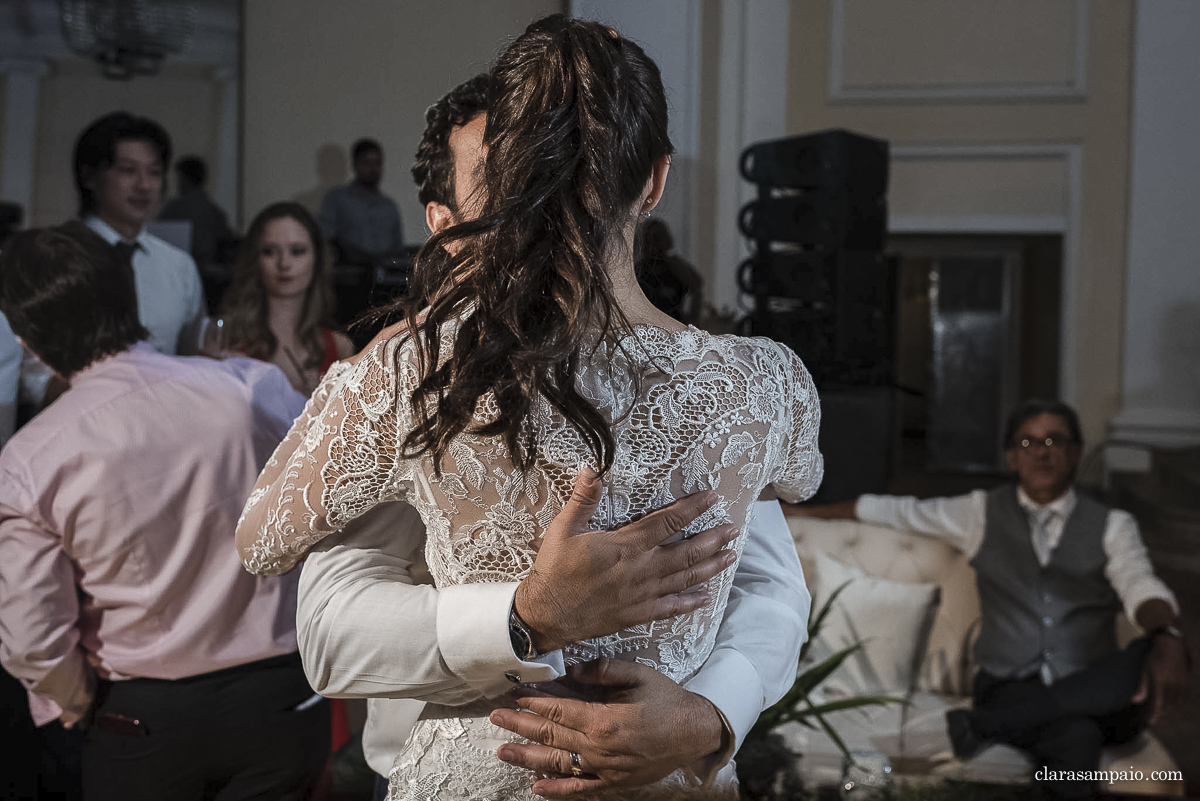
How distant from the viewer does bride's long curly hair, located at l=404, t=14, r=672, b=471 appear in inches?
28.7

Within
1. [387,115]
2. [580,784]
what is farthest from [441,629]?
[387,115]

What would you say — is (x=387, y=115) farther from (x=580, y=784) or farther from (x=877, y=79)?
(x=877, y=79)

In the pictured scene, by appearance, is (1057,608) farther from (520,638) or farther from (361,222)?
(520,638)

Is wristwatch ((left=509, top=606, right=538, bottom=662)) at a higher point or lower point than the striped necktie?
higher

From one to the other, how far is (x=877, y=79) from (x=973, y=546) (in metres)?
2.04

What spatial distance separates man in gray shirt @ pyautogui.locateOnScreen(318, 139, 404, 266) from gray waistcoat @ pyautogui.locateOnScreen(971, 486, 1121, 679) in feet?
6.02

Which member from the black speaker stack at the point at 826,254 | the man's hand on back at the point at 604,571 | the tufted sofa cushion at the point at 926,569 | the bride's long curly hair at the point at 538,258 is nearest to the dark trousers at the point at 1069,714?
the tufted sofa cushion at the point at 926,569

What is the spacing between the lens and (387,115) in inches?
62.4

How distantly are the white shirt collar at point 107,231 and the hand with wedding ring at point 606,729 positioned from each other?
1.12 m

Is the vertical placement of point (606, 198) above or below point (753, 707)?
above

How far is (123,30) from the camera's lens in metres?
1.68

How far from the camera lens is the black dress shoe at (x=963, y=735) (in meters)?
2.43

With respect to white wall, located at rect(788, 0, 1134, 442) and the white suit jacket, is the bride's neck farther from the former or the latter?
white wall, located at rect(788, 0, 1134, 442)

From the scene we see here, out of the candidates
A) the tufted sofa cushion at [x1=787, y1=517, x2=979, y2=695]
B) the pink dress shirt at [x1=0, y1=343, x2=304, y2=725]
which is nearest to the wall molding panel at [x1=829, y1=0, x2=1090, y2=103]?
the tufted sofa cushion at [x1=787, y1=517, x2=979, y2=695]
